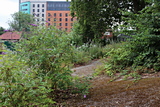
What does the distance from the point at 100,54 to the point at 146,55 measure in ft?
17.3

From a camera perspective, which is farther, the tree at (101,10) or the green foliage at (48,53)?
the tree at (101,10)

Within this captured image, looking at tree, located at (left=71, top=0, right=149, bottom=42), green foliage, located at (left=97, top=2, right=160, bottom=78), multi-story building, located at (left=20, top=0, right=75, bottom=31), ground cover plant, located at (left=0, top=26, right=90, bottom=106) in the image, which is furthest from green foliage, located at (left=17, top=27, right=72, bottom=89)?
multi-story building, located at (left=20, top=0, right=75, bottom=31)

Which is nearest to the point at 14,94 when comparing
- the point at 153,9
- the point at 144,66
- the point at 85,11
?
the point at 144,66

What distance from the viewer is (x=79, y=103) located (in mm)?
3045

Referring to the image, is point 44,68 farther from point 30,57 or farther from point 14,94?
point 14,94

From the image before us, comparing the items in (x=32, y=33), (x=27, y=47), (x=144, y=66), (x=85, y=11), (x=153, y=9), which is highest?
(x=85, y=11)

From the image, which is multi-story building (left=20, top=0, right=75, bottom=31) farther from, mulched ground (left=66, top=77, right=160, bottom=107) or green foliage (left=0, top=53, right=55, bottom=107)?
green foliage (left=0, top=53, right=55, bottom=107)

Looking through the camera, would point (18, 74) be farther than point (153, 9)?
No

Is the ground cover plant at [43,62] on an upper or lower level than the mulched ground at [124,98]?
upper

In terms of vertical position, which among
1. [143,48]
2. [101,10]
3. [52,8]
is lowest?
[143,48]

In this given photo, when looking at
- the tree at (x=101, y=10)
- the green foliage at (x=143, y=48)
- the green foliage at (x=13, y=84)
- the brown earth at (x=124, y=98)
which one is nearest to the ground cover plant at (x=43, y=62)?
the green foliage at (x=13, y=84)

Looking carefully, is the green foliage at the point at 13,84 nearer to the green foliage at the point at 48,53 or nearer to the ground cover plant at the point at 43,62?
the ground cover plant at the point at 43,62

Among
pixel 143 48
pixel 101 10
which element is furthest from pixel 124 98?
pixel 101 10

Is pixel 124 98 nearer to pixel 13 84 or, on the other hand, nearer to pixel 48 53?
pixel 48 53
